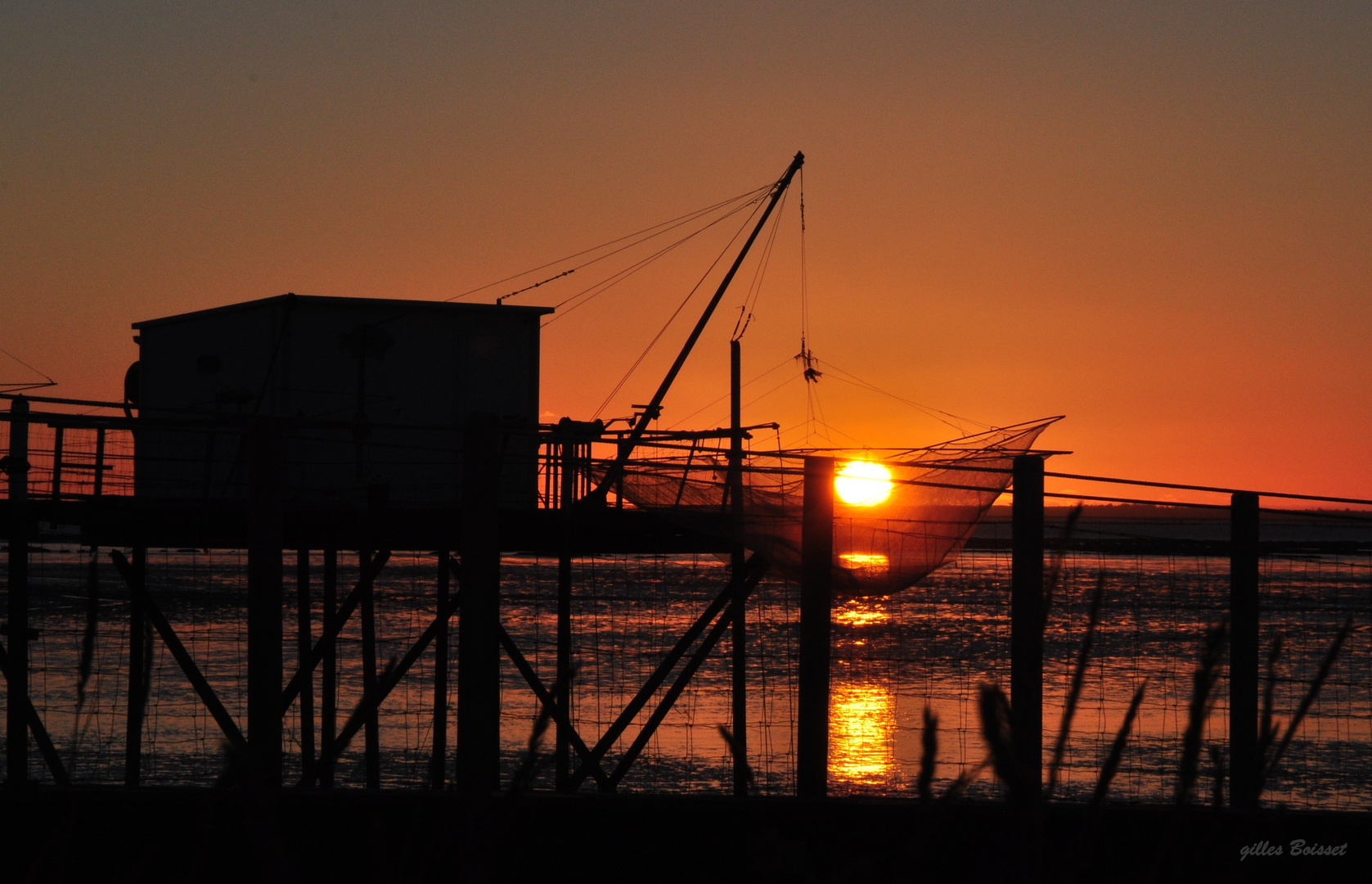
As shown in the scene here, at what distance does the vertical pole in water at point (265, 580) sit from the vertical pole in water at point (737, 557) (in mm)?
1852

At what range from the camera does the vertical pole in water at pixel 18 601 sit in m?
7.37

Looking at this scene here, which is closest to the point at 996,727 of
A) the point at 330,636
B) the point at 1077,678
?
the point at 1077,678

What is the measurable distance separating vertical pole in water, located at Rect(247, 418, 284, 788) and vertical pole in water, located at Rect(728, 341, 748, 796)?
1.85 m

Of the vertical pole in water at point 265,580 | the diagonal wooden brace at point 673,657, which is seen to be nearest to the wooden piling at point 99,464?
the diagonal wooden brace at point 673,657

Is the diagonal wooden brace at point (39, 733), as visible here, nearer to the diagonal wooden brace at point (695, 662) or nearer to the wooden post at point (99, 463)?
the wooden post at point (99, 463)

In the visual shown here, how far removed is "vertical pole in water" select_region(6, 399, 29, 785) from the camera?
290 inches

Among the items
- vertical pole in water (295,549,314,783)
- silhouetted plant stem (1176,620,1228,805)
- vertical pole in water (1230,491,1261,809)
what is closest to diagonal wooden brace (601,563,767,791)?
vertical pole in water (295,549,314,783)

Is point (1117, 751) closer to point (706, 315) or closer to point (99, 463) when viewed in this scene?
point (99, 463)

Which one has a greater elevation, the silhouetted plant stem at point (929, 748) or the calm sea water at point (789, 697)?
the silhouetted plant stem at point (929, 748)

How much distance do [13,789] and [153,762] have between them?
1204 centimetres

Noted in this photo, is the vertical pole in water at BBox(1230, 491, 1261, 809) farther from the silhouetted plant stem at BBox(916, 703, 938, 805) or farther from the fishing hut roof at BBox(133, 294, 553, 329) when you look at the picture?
the fishing hut roof at BBox(133, 294, 553, 329)

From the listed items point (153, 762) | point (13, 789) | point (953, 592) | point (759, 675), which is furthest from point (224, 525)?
point (953, 592)

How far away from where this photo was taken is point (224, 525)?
11750 millimetres

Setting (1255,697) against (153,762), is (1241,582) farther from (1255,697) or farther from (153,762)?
(153,762)
